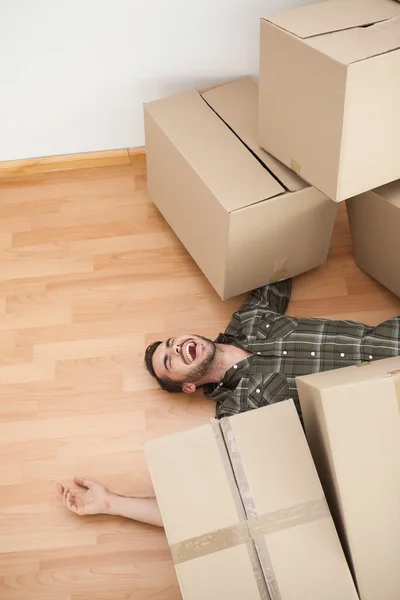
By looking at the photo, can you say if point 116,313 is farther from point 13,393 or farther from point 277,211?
point 277,211

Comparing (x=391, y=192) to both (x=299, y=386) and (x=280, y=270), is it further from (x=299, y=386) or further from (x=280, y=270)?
(x=299, y=386)

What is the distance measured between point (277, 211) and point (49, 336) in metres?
0.74

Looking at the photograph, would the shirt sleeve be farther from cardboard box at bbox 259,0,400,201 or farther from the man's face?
cardboard box at bbox 259,0,400,201

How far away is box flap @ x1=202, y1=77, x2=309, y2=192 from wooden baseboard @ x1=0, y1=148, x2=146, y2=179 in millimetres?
416

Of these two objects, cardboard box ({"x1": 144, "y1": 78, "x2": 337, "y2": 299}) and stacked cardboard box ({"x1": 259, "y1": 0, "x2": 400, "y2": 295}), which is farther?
cardboard box ({"x1": 144, "y1": 78, "x2": 337, "y2": 299})

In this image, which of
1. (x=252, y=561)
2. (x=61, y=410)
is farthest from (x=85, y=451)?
(x=252, y=561)

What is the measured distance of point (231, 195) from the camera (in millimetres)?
1643

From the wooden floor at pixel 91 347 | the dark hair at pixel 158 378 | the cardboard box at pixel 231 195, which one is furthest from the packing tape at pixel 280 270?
the dark hair at pixel 158 378

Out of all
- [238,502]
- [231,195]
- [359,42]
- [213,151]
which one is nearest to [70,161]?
[213,151]

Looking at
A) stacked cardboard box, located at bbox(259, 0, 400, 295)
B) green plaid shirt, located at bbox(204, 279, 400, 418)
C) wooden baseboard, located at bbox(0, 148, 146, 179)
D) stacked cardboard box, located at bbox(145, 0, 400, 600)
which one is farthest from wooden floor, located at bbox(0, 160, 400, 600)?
stacked cardboard box, located at bbox(259, 0, 400, 295)

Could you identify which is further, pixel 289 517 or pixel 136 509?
pixel 136 509

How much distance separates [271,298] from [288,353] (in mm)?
222

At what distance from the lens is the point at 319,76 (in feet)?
4.56

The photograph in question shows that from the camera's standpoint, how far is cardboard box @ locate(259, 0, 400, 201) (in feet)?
4.43
